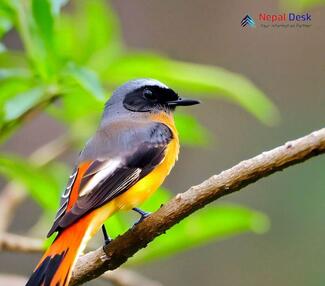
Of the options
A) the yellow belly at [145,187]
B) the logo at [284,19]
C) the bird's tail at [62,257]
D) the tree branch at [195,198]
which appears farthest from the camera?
the logo at [284,19]

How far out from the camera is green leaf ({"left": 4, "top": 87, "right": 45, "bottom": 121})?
2.52 m

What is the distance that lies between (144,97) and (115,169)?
70 centimetres

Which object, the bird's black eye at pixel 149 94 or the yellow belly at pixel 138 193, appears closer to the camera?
the yellow belly at pixel 138 193

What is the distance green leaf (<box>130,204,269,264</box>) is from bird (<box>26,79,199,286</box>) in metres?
0.23

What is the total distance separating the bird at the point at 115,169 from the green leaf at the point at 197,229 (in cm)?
23

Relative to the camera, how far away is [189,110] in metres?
5.98

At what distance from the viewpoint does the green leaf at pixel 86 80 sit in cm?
255

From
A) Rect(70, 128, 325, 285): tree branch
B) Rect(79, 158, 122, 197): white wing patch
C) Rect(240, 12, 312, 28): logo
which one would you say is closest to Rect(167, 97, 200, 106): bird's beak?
Rect(79, 158, 122, 197): white wing patch

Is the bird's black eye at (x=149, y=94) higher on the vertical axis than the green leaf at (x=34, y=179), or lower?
lower

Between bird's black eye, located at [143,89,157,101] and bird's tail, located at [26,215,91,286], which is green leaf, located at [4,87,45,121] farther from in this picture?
bird's black eye, located at [143,89,157,101]

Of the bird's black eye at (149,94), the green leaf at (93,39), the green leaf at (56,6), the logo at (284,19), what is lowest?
the logo at (284,19)

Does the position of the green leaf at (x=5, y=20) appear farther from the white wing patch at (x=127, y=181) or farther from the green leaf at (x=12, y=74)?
the white wing patch at (x=127, y=181)

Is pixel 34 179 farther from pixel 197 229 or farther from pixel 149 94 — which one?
pixel 149 94

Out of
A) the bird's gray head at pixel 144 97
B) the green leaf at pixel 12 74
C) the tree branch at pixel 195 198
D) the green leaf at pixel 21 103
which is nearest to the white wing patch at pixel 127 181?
the tree branch at pixel 195 198
